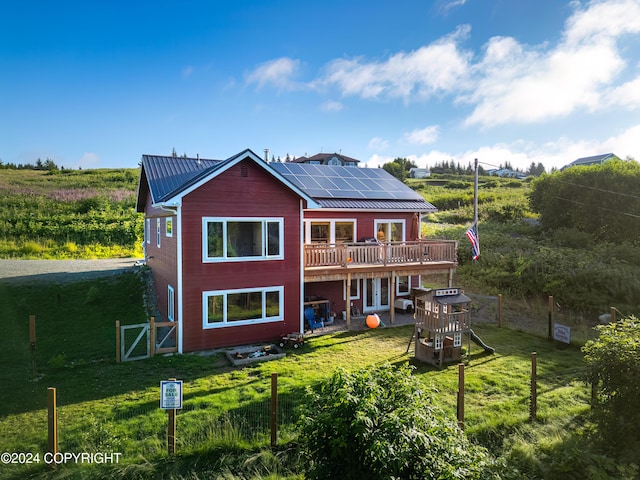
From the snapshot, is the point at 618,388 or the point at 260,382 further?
the point at 260,382

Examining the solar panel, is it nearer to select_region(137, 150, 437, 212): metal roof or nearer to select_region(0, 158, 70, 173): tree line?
select_region(137, 150, 437, 212): metal roof

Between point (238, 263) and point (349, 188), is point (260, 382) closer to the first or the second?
point (238, 263)

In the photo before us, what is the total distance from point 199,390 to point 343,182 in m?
13.4

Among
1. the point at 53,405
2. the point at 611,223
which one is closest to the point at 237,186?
the point at 53,405

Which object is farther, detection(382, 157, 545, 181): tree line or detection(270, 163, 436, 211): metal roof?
detection(382, 157, 545, 181): tree line

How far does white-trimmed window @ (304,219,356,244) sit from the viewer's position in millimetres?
17922

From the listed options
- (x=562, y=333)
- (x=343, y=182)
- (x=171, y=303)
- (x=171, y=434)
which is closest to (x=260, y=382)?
(x=171, y=434)

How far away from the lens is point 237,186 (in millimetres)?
13805

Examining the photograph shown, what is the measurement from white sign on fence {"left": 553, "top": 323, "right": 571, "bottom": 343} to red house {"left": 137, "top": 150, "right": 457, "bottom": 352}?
205 inches

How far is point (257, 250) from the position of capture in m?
14.3

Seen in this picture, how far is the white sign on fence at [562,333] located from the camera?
46.4 ft

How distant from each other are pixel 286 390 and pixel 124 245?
27.0 meters

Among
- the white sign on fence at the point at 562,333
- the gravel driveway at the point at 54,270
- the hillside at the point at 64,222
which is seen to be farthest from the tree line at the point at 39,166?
the white sign on fence at the point at 562,333

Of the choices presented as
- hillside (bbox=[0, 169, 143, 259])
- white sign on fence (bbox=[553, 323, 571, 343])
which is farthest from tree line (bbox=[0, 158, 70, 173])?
white sign on fence (bbox=[553, 323, 571, 343])
